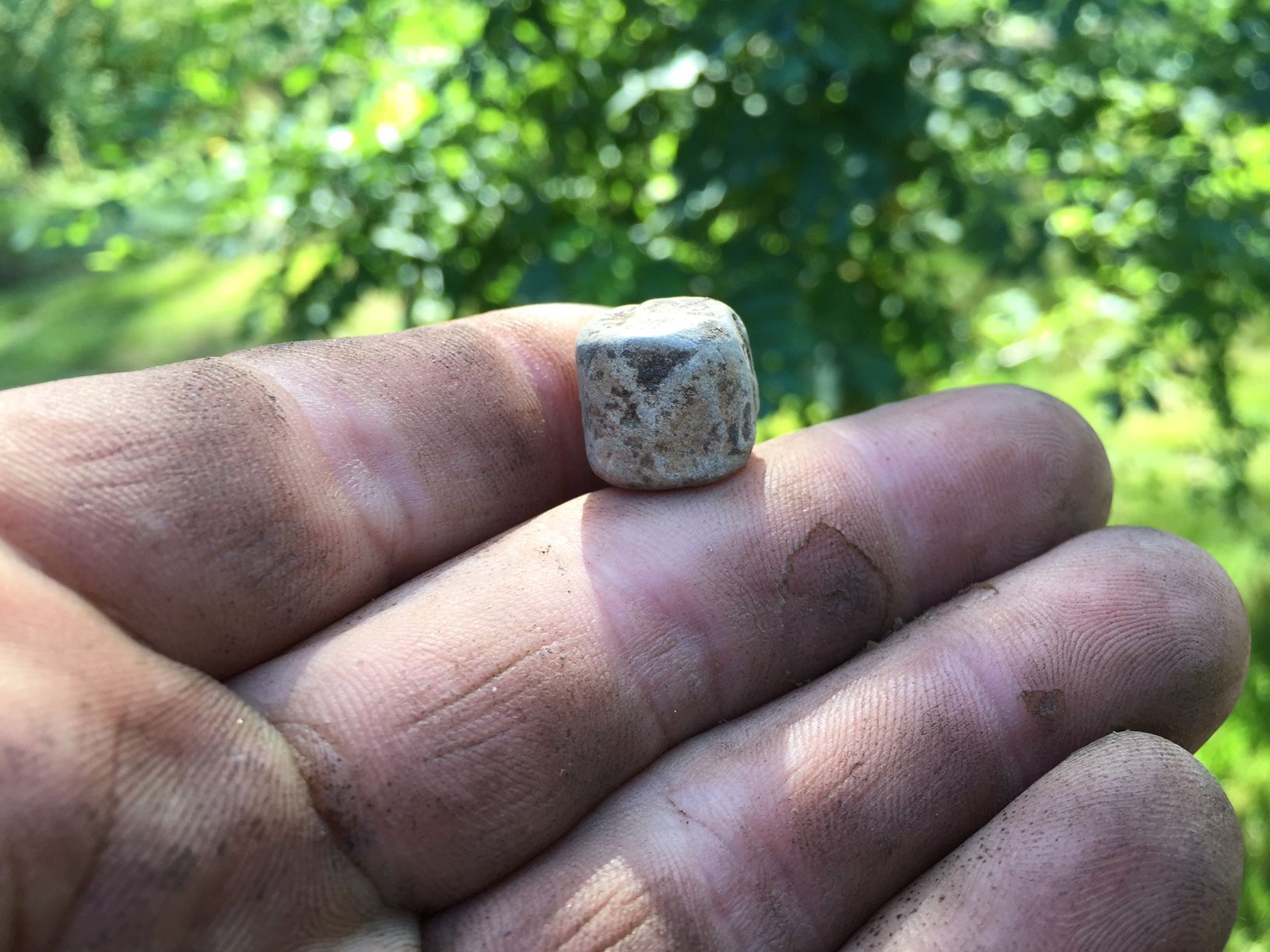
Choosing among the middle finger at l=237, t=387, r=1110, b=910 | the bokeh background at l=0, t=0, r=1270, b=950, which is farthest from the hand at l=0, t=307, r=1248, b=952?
the bokeh background at l=0, t=0, r=1270, b=950

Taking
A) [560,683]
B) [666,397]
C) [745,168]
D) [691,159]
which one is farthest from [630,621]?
[691,159]

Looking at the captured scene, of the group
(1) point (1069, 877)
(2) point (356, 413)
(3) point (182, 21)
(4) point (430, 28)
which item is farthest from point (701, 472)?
(3) point (182, 21)

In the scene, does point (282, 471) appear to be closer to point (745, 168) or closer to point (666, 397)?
point (666, 397)

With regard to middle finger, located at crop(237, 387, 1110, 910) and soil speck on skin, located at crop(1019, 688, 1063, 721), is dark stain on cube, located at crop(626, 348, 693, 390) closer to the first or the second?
middle finger, located at crop(237, 387, 1110, 910)

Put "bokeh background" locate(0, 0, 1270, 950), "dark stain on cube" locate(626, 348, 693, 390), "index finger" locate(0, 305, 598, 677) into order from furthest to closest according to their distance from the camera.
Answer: "bokeh background" locate(0, 0, 1270, 950) → "dark stain on cube" locate(626, 348, 693, 390) → "index finger" locate(0, 305, 598, 677)

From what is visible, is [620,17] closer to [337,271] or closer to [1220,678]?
[337,271]

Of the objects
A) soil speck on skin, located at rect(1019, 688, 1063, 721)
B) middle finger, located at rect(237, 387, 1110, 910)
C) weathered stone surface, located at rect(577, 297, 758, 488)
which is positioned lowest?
soil speck on skin, located at rect(1019, 688, 1063, 721)
